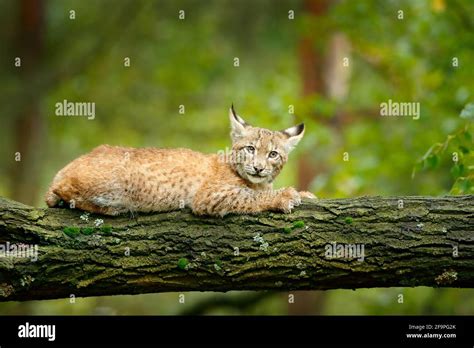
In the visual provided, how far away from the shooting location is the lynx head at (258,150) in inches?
288

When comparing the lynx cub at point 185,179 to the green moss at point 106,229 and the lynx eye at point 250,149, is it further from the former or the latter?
the green moss at point 106,229

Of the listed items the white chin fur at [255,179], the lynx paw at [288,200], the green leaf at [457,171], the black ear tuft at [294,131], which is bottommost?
the lynx paw at [288,200]

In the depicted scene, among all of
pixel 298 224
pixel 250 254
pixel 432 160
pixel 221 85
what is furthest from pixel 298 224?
pixel 221 85

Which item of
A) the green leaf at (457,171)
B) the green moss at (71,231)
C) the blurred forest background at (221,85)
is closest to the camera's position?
the green moss at (71,231)

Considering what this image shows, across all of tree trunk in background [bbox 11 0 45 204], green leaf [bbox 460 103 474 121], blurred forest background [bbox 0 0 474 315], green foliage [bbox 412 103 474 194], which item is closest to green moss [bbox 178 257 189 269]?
green foliage [bbox 412 103 474 194]

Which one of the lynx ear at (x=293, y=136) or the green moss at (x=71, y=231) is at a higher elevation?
the lynx ear at (x=293, y=136)

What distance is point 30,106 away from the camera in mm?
14977

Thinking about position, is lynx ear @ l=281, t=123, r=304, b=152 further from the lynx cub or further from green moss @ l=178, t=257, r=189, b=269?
green moss @ l=178, t=257, r=189, b=269

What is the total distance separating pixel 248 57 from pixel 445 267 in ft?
34.8

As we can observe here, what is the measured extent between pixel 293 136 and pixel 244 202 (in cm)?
136

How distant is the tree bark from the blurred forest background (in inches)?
207

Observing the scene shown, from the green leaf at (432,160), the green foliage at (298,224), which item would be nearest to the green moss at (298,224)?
the green foliage at (298,224)

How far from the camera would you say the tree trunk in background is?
579 inches

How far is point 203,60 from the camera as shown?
15867 millimetres
